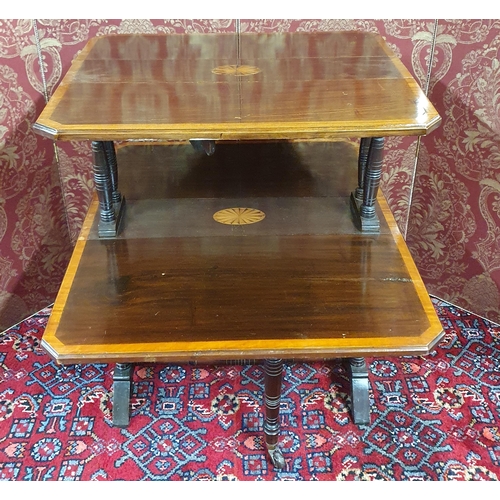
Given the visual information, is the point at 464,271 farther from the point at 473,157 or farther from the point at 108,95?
the point at 108,95

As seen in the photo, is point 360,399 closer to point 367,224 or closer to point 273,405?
point 273,405

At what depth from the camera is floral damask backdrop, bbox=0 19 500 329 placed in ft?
5.59

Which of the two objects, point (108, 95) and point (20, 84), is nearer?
point (108, 95)

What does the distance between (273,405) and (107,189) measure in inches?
25.0

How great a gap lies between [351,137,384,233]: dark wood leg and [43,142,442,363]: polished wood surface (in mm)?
30

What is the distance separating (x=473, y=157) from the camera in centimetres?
178

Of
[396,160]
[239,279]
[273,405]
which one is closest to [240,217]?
[239,279]

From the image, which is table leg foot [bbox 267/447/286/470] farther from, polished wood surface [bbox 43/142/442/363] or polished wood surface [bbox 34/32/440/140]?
polished wood surface [bbox 34/32/440/140]

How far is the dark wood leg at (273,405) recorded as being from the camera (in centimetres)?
127

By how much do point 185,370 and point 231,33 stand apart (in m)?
1.00

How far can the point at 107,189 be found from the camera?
4.35 feet

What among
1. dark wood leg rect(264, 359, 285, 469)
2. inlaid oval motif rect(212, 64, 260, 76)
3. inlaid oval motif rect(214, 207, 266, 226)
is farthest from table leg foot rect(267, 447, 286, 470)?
inlaid oval motif rect(212, 64, 260, 76)

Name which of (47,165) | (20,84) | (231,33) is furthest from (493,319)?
(20,84)

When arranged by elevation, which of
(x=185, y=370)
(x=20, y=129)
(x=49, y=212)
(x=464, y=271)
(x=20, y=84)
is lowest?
(x=185, y=370)
